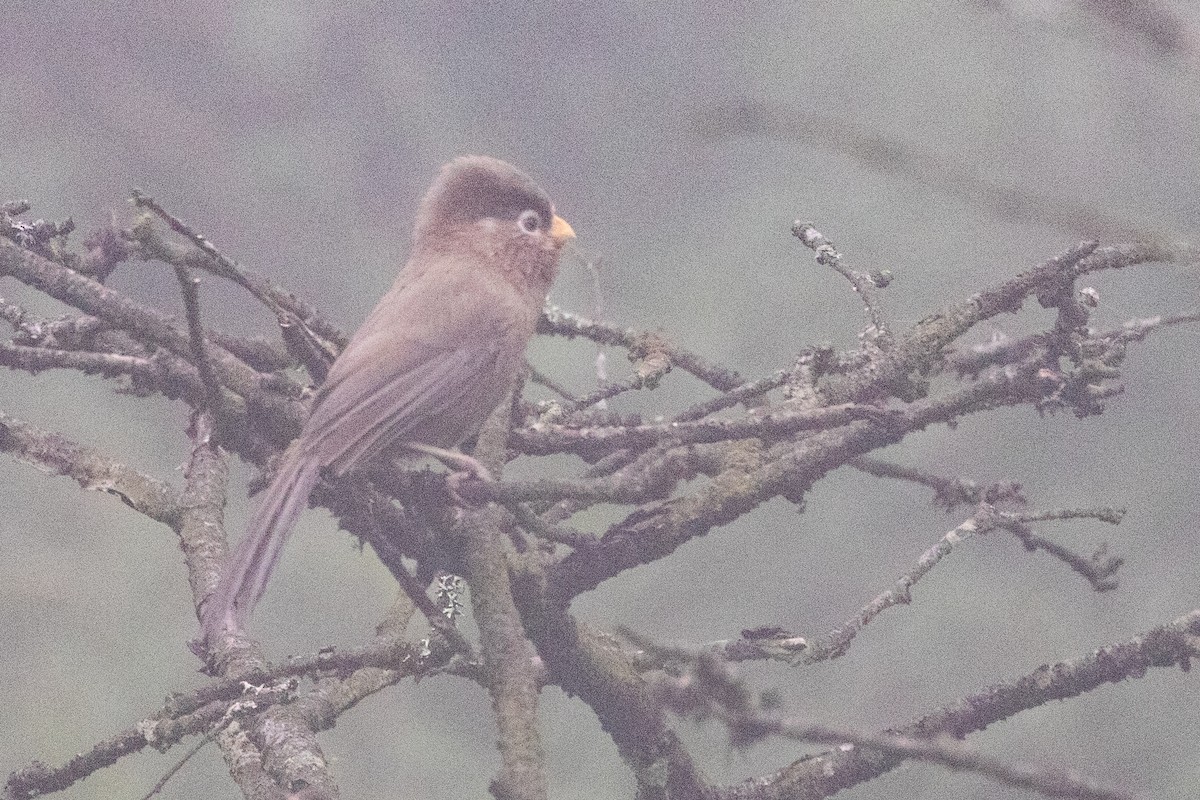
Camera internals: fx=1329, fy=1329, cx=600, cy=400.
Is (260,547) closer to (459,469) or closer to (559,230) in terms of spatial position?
(459,469)

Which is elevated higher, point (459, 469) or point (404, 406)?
point (404, 406)

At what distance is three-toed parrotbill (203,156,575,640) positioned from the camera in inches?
79.1

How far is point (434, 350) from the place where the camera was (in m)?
2.79

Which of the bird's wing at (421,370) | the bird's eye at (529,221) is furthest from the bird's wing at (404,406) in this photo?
the bird's eye at (529,221)

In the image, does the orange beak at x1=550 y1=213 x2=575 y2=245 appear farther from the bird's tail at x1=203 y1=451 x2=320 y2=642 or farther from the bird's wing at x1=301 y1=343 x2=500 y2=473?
the bird's tail at x1=203 y1=451 x2=320 y2=642

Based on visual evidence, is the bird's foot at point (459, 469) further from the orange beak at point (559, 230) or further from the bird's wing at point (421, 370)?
the orange beak at point (559, 230)

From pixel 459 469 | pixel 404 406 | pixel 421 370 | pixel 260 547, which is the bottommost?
pixel 260 547

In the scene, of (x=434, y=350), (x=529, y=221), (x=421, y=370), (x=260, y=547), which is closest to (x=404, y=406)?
(x=421, y=370)

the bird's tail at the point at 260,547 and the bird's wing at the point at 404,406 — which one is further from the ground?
the bird's wing at the point at 404,406

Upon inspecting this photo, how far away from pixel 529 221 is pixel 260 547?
1.41m

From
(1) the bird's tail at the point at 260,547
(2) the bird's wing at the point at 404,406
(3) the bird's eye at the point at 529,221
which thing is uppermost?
(3) the bird's eye at the point at 529,221

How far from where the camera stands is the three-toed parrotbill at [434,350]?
6.59 ft

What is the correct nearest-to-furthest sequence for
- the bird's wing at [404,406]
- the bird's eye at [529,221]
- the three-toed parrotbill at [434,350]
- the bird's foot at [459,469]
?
1. the bird's foot at [459,469]
2. the three-toed parrotbill at [434,350]
3. the bird's wing at [404,406]
4. the bird's eye at [529,221]

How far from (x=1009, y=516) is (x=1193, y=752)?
6.73ft
